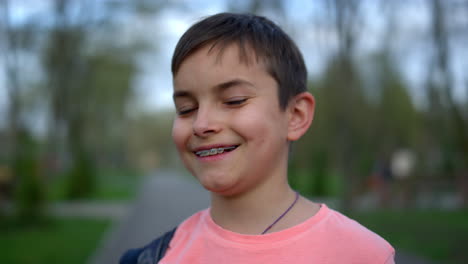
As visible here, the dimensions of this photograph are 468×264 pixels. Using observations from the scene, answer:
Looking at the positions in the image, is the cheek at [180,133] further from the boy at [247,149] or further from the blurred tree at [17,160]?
the blurred tree at [17,160]

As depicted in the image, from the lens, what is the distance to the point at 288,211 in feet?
4.83

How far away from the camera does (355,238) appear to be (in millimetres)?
1342

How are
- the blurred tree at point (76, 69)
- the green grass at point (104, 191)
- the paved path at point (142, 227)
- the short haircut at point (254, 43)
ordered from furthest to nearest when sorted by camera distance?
the green grass at point (104, 191) < the blurred tree at point (76, 69) < the paved path at point (142, 227) < the short haircut at point (254, 43)

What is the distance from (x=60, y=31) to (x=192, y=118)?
16.2 m

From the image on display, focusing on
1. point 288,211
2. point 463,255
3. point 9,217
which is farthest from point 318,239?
point 9,217

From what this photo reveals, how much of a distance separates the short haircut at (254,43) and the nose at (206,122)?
0.19 m

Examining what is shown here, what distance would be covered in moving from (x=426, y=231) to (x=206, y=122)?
8.24 m

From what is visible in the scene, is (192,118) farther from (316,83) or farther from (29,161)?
(316,83)

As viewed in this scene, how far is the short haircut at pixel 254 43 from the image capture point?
1.42 m

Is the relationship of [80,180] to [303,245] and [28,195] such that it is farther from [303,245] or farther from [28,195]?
[303,245]

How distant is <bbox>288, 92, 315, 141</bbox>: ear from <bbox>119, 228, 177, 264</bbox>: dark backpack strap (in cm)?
57

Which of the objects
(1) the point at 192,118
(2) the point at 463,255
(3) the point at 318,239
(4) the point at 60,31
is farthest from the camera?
(4) the point at 60,31

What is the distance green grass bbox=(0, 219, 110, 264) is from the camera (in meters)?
7.47

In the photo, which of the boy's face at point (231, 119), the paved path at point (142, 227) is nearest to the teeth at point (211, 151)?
the boy's face at point (231, 119)
